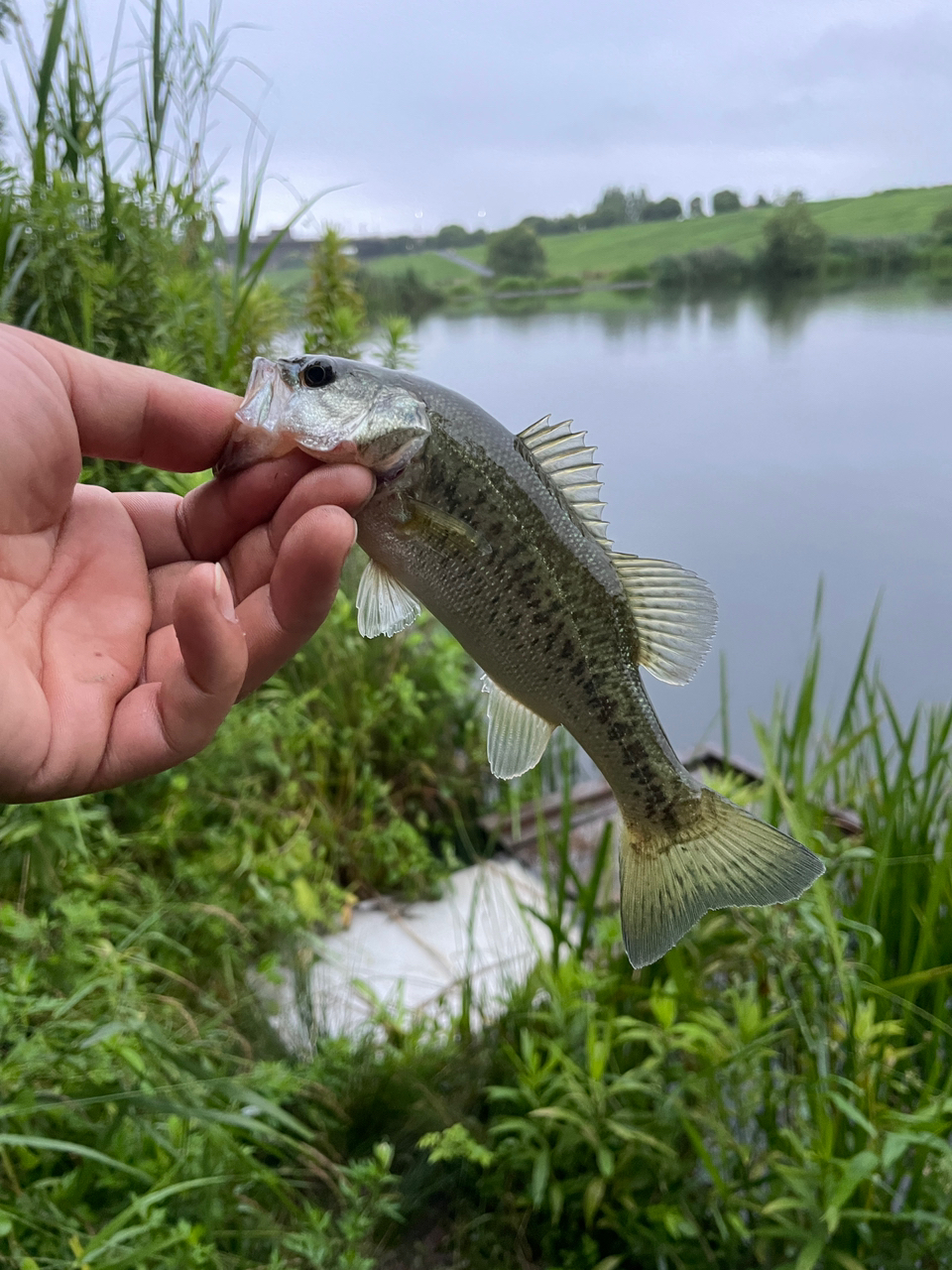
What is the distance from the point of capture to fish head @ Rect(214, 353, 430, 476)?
2.92 feet

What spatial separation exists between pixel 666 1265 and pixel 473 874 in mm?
1299

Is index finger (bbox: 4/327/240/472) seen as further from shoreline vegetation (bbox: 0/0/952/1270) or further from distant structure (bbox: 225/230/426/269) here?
distant structure (bbox: 225/230/426/269)

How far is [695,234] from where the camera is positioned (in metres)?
3.07

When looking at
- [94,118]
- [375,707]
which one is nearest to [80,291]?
[94,118]

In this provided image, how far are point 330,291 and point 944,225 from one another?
1.97 m

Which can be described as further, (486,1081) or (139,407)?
(486,1081)

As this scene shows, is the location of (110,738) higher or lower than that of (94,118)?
lower

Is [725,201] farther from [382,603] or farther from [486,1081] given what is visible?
[486,1081]

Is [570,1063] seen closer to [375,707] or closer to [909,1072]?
[909,1072]

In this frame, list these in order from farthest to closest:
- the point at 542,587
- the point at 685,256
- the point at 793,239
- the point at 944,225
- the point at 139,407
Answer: the point at 685,256, the point at 793,239, the point at 944,225, the point at 139,407, the point at 542,587

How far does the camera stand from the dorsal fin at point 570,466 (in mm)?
947

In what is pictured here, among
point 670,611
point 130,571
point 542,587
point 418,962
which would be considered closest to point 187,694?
point 130,571

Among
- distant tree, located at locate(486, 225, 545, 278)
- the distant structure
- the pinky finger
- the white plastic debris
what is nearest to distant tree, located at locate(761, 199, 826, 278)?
distant tree, located at locate(486, 225, 545, 278)

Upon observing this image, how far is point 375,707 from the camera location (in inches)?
102
